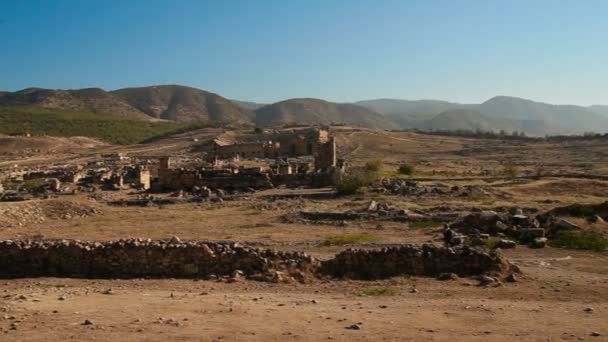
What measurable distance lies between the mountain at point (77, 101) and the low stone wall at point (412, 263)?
133135mm

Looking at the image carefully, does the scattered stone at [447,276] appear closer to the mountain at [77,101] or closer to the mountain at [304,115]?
the mountain at [77,101]

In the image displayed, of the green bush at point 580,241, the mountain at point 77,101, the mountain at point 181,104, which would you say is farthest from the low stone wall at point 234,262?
the mountain at point 181,104

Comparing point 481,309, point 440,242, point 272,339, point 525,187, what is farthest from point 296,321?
point 525,187

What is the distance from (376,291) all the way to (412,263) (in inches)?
58.3

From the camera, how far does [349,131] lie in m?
81.7

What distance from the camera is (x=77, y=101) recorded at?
144375 millimetres

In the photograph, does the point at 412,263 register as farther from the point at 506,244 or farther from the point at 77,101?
the point at 77,101

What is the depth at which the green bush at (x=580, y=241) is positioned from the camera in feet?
47.8

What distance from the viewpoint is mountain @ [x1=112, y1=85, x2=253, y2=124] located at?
15900cm

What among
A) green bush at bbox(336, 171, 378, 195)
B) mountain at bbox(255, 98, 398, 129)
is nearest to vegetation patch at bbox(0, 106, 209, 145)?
mountain at bbox(255, 98, 398, 129)

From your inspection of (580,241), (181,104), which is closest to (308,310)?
(580,241)

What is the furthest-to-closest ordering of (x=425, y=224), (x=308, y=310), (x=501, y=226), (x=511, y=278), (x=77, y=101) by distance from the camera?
(x=77, y=101) < (x=425, y=224) < (x=501, y=226) < (x=511, y=278) < (x=308, y=310)

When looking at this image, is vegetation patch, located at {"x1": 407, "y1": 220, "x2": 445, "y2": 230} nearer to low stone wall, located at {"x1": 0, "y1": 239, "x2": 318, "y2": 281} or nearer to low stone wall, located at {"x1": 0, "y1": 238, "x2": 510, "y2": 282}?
low stone wall, located at {"x1": 0, "y1": 238, "x2": 510, "y2": 282}

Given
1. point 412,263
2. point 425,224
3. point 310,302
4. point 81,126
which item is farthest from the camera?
point 81,126
